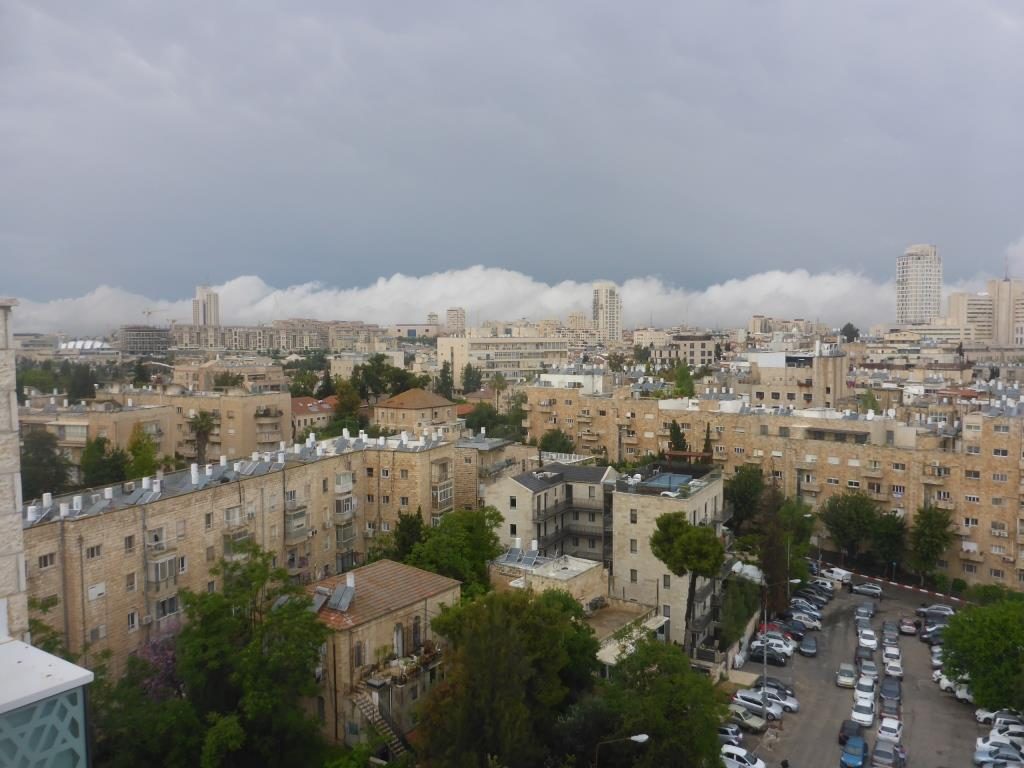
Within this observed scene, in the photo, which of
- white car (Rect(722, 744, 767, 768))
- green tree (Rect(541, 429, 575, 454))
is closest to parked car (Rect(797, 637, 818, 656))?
white car (Rect(722, 744, 767, 768))

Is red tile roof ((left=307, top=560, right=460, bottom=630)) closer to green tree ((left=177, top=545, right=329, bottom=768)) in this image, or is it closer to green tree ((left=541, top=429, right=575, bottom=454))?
green tree ((left=177, top=545, right=329, bottom=768))

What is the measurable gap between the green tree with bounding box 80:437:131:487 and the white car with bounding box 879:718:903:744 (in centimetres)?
3466

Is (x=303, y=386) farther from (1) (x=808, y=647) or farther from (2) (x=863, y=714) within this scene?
(2) (x=863, y=714)

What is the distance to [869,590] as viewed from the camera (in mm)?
38438

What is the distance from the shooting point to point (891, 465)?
42.6 meters

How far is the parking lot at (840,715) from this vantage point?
76.0 ft

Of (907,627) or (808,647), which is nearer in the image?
(808,647)

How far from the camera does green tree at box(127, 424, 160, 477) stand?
40647 mm

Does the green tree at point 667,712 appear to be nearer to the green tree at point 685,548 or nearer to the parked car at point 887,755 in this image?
the parked car at point 887,755

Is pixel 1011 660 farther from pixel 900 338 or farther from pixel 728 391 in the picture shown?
pixel 900 338

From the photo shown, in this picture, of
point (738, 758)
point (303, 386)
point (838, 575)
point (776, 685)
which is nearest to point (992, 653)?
point (776, 685)

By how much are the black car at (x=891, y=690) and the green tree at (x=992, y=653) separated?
6.38ft

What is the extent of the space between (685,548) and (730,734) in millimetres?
5641

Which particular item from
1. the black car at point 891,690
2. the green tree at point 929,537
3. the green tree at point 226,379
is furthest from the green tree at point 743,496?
the green tree at point 226,379
